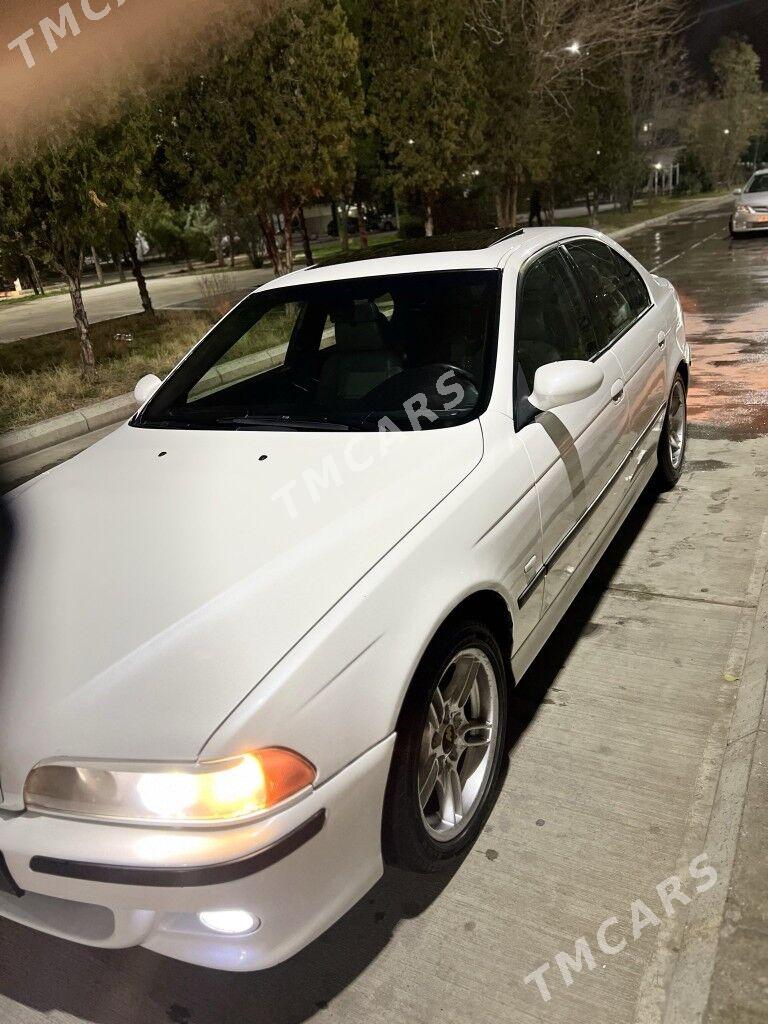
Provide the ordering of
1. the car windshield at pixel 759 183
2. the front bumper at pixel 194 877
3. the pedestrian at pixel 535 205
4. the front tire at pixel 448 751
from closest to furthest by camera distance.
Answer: the front bumper at pixel 194 877 < the front tire at pixel 448 751 < the car windshield at pixel 759 183 < the pedestrian at pixel 535 205

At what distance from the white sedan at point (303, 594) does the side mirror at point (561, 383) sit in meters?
0.02

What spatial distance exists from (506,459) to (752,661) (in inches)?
50.9

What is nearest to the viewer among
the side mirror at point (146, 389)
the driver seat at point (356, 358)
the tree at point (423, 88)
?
the driver seat at point (356, 358)

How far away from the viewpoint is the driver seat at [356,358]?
3037 mm

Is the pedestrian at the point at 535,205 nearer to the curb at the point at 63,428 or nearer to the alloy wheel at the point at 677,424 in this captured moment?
the curb at the point at 63,428

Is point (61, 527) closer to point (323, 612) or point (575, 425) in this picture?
point (323, 612)

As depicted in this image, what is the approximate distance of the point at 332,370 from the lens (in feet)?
10.5

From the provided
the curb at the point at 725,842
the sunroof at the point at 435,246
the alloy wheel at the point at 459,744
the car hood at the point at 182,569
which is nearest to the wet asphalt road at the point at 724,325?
the sunroof at the point at 435,246

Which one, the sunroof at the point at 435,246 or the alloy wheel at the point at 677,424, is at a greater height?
the sunroof at the point at 435,246

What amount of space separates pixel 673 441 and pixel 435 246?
7.03ft

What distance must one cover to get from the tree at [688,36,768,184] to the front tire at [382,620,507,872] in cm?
6746

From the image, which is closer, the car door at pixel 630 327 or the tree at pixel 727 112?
the car door at pixel 630 327

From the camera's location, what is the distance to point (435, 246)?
3.47 m

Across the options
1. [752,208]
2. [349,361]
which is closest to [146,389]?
[349,361]
